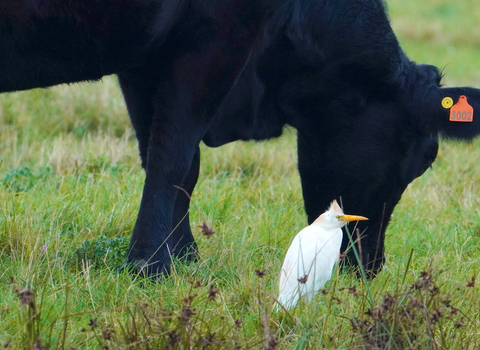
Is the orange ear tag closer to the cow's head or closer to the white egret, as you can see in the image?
the cow's head

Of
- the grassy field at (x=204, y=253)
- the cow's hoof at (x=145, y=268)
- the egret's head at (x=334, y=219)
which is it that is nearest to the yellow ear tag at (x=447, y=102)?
the grassy field at (x=204, y=253)

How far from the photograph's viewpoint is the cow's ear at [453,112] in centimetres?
319

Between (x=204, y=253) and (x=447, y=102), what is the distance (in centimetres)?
140

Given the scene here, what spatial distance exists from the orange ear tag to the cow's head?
85 millimetres

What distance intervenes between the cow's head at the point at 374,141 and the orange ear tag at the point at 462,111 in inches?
3.3

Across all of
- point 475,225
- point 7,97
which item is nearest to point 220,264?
point 475,225

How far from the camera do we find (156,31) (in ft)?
8.79

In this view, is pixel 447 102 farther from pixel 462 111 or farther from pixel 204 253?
pixel 204 253

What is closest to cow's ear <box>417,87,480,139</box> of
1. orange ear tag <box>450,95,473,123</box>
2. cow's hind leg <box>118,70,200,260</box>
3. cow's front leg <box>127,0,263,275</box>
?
orange ear tag <box>450,95,473,123</box>

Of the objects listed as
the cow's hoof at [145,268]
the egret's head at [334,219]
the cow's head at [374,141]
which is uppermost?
the cow's head at [374,141]

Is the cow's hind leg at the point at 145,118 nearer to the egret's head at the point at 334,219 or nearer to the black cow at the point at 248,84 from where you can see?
the black cow at the point at 248,84

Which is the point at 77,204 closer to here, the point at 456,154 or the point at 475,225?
the point at 475,225

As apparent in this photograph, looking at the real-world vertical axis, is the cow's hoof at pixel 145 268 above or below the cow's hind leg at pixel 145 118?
below

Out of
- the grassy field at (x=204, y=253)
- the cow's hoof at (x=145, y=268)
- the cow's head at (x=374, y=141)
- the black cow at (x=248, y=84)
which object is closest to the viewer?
the grassy field at (x=204, y=253)
